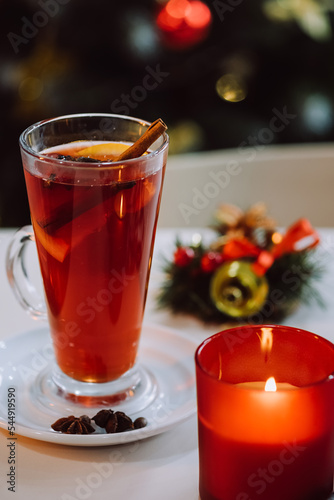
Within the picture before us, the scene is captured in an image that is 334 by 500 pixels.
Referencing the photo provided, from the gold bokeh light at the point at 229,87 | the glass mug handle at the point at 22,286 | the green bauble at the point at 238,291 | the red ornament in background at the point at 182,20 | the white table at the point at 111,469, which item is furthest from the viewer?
the gold bokeh light at the point at 229,87

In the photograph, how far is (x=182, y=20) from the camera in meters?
2.14

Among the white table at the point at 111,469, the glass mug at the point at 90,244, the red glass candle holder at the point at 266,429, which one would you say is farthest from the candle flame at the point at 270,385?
the glass mug at the point at 90,244

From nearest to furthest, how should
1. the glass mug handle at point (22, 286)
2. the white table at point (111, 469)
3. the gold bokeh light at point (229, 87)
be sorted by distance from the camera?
the white table at point (111, 469) < the glass mug handle at point (22, 286) < the gold bokeh light at point (229, 87)

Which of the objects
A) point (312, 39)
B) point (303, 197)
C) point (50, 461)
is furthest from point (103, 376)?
point (312, 39)

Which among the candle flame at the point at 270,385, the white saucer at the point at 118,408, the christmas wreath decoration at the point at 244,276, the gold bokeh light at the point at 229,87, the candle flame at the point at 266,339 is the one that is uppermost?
the candle flame at the point at 266,339

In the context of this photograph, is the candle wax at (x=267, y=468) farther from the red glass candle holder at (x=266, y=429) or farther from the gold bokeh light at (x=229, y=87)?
the gold bokeh light at (x=229, y=87)

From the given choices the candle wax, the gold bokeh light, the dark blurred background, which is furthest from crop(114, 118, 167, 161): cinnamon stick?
the gold bokeh light

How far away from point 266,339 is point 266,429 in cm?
11

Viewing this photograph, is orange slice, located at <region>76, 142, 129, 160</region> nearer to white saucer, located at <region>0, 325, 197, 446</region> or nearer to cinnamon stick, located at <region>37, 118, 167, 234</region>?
cinnamon stick, located at <region>37, 118, 167, 234</region>

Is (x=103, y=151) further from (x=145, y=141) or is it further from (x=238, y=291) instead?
(x=238, y=291)

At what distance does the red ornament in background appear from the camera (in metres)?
2.11

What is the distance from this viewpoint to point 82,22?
6.82 feet

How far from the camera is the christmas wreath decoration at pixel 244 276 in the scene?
1125 millimetres

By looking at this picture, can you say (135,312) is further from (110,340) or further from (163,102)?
(163,102)
